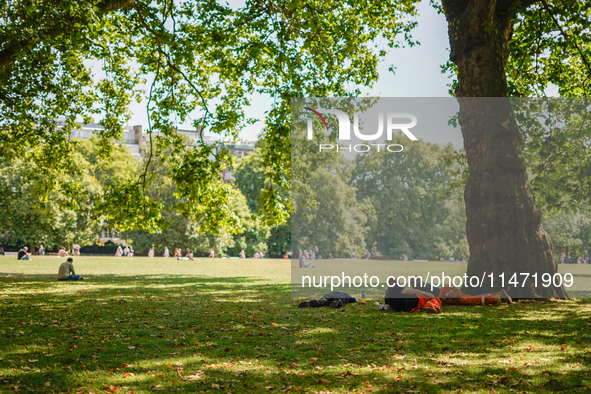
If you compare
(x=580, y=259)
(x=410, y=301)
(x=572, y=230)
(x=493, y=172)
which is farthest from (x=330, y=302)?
(x=580, y=259)

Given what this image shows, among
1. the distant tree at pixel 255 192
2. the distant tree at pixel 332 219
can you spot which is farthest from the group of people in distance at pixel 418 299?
the distant tree at pixel 255 192

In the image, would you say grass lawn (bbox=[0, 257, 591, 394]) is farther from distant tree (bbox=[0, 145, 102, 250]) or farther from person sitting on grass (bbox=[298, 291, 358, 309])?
distant tree (bbox=[0, 145, 102, 250])

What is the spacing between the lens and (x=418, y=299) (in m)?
12.9

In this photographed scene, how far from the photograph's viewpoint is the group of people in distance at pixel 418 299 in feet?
42.1

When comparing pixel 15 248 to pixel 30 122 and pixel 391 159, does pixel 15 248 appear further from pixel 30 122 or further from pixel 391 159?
pixel 391 159

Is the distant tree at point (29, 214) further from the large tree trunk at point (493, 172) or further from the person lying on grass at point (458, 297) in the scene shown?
the person lying on grass at point (458, 297)

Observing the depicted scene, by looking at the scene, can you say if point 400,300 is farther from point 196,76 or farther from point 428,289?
point 196,76

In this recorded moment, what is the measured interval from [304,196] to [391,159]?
769cm

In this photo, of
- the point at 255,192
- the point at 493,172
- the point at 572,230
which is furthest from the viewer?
the point at 255,192

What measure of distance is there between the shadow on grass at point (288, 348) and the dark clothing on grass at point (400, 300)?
1.89 ft

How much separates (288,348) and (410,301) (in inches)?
223

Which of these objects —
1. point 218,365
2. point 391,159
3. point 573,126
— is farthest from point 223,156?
point 573,126

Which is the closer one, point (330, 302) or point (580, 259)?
point (330, 302)

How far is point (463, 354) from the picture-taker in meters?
7.60
